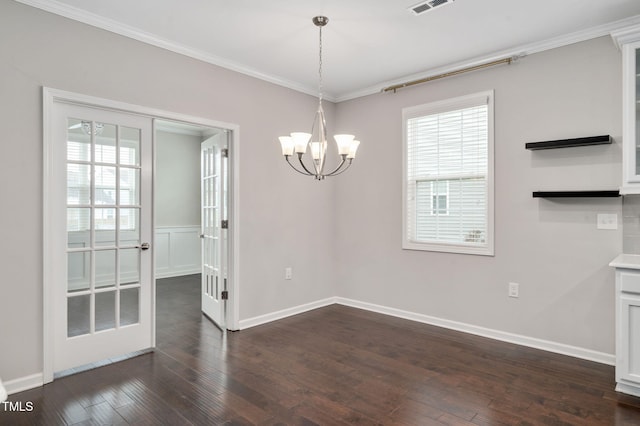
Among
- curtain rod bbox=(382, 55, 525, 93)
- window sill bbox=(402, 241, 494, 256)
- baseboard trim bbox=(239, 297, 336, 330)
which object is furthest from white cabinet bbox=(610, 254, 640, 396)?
baseboard trim bbox=(239, 297, 336, 330)

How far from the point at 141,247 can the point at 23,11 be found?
1869 millimetres

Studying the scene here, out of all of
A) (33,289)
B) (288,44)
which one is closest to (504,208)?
(288,44)

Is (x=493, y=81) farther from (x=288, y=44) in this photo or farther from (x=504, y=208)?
(x=288, y=44)

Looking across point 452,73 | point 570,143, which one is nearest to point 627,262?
point 570,143

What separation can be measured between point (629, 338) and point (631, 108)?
1579 millimetres

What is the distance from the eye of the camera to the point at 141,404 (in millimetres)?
2475

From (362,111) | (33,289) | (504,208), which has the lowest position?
(33,289)

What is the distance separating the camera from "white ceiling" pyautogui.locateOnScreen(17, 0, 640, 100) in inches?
111

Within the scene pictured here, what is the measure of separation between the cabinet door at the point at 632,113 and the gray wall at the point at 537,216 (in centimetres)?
34

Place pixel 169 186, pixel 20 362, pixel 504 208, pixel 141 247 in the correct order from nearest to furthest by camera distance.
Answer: pixel 20 362 → pixel 141 247 → pixel 504 208 → pixel 169 186

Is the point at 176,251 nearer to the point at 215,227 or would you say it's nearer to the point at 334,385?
the point at 215,227

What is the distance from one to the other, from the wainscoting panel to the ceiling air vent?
5838mm

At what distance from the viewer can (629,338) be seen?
254cm

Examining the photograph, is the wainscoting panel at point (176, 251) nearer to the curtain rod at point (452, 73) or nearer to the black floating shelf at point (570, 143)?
the curtain rod at point (452, 73)
